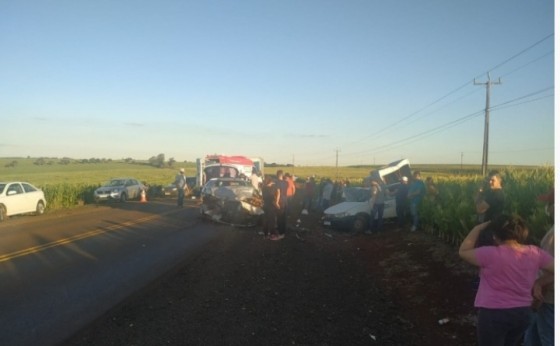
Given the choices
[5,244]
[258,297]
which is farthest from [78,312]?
[5,244]

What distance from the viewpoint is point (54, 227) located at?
584 inches

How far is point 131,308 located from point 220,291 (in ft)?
4.94

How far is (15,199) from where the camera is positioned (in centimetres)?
1836

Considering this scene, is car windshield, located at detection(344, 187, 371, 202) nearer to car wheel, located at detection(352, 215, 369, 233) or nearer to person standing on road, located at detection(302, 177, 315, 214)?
car wheel, located at detection(352, 215, 369, 233)

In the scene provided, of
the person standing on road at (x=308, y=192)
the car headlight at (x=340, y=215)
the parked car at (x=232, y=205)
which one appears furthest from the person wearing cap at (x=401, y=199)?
the person standing on road at (x=308, y=192)

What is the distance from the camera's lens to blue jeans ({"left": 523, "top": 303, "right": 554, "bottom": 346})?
12.6ft

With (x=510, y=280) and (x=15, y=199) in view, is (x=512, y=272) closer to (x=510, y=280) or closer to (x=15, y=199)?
(x=510, y=280)

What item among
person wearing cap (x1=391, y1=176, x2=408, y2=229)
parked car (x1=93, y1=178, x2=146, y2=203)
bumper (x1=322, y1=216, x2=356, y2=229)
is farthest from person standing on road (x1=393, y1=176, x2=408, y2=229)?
parked car (x1=93, y1=178, x2=146, y2=203)

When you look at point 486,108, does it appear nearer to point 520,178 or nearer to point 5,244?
point 520,178

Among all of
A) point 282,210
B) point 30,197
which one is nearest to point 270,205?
point 282,210

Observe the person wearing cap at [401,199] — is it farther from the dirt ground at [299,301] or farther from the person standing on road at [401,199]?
the dirt ground at [299,301]

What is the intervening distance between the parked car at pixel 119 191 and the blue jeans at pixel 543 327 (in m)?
25.9

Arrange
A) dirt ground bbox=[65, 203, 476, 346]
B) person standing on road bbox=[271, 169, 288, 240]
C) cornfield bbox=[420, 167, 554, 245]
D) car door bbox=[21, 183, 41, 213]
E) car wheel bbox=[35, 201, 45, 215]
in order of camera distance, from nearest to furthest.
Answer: dirt ground bbox=[65, 203, 476, 346]
cornfield bbox=[420, 167, 554, 245]
person standing on road bbox=[271, 169, 288, 240]
car door bbox=[21, 183, 41, 213]
car wheel bbox=[35, 201, 45, 215]

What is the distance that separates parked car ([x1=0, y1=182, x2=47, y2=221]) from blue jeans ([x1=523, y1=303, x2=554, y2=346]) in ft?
60.1
